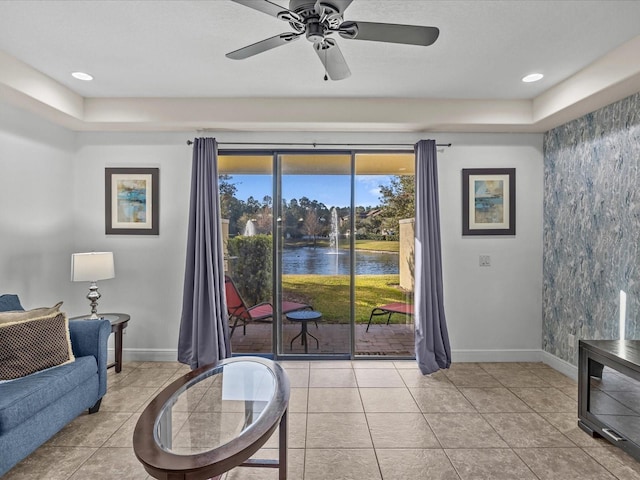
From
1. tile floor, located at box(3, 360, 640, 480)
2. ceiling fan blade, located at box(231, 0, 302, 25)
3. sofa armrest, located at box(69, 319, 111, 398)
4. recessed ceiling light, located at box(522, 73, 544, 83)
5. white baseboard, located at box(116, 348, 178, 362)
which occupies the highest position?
recessed ceiling light, located at box(522, 73, 544, 83)

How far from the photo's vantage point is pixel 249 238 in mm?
4242

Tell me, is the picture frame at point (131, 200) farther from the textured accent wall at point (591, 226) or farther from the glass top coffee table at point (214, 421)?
the textured accent wall at point (591, 226)

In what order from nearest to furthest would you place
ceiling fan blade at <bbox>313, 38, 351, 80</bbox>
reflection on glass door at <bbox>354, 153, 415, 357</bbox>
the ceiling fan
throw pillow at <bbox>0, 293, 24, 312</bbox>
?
the ceiling fan, ceiling fan blade at <bbox>313, 38, 351, 80</bbox>, throw pillow at <bbox>0, 293, 24, 312</bbox>, reflection on glass door at <bbox>354, 153, 415, 357</bbox>

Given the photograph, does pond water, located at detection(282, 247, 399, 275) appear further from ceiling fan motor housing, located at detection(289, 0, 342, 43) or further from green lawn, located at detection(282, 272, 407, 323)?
ceiling fan motor housing, located at detection(289, 0, 342, 43)

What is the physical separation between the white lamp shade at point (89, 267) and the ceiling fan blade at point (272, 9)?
2.74 meters

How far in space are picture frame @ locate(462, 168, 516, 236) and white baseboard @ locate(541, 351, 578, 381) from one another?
1.30m

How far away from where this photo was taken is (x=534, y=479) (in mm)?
2207

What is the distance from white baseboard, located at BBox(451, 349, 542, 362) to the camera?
13.7 ft

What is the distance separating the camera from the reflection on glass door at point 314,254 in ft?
13.8

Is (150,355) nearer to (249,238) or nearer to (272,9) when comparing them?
(249,238)

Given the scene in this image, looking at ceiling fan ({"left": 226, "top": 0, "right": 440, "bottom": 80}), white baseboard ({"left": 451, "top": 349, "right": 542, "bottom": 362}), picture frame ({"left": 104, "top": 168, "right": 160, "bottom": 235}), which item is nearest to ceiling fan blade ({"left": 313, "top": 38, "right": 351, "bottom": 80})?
ceiling fan ({"left": 226, "top": 0, "right": 440, "bottom": 80})

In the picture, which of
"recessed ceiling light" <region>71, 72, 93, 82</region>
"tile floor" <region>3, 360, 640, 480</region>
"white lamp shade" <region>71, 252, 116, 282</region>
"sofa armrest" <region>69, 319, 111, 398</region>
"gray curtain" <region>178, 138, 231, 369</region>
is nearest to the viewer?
"tile floor" <region>3, 360, 640, 480</region>

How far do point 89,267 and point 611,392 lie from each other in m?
4.07

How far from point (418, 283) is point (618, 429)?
1875mm
